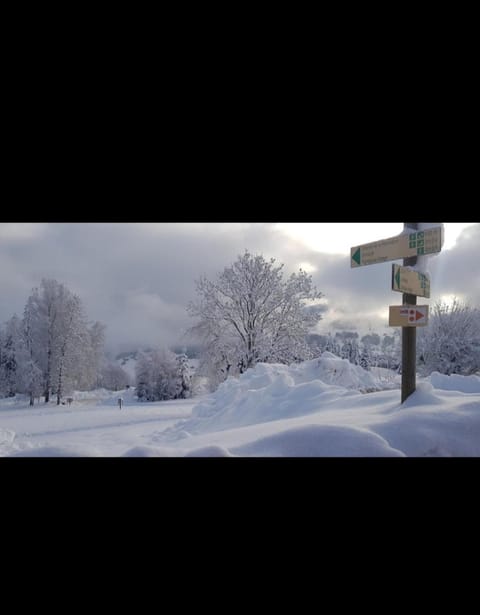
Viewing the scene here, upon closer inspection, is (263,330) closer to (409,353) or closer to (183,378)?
(183,378)

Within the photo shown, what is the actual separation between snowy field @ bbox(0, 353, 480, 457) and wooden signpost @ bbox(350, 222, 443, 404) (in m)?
0.28

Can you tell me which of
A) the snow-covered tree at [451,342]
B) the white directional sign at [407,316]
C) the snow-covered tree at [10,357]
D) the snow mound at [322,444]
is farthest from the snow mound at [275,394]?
the snow-covered tree at [451,342]

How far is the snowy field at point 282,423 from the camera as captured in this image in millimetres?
1951

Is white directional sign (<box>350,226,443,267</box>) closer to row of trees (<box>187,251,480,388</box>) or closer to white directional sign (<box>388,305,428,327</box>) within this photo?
white directional sign (<box>388,305,428,327</box>)

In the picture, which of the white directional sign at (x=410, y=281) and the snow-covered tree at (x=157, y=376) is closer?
the white directional sign at (x=410, y=281)

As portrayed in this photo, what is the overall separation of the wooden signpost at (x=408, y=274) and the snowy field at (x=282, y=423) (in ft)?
0.92

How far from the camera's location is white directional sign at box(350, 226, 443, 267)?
2752 millimetres

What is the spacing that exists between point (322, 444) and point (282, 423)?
2.64ft

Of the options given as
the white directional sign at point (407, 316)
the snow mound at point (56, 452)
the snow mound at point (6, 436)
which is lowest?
the snow mound at point (6, 436)

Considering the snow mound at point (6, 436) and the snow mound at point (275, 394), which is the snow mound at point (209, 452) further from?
the snow mound at point (6, 436)

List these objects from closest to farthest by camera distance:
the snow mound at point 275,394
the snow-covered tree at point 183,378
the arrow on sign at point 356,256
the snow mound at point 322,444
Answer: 1. the snow mound at point 322,444
2. the arrow on sign at point 356,256
3. the snow mound at point 275,394
4. the snow-covered tree at point 183,378
